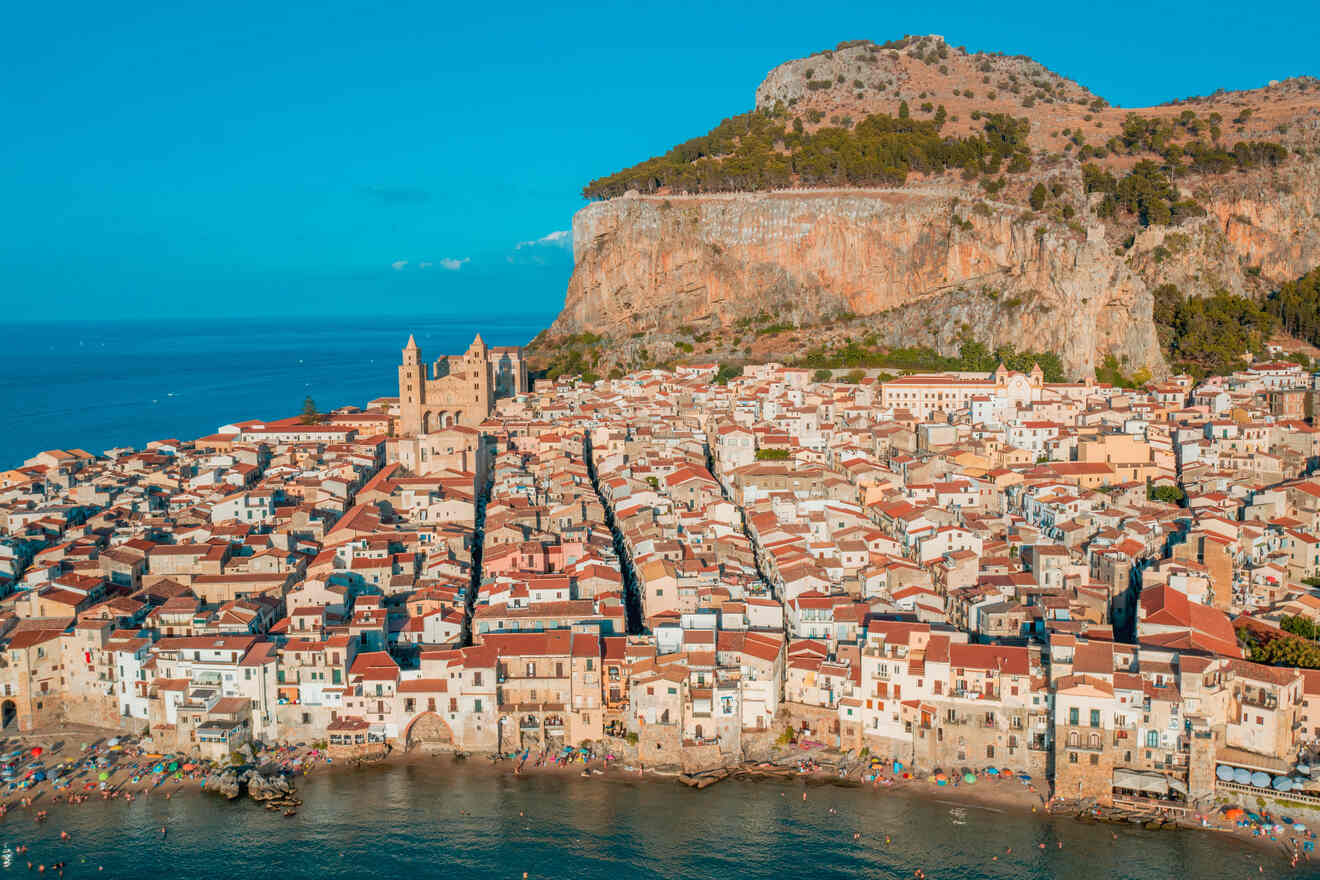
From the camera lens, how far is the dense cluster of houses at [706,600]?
25.7 metres

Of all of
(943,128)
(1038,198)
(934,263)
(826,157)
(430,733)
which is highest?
(943,128)

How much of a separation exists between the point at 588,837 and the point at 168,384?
107096mm

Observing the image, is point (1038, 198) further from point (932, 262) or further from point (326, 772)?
point (326, 772)

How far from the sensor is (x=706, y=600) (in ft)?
99.6

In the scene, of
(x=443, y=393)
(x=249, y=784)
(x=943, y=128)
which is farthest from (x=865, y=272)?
(x=249, y=784)

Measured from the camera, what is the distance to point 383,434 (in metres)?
58.0

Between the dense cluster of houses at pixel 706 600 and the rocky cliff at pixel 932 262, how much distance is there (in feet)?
62.0

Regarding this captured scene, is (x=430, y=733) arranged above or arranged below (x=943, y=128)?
below

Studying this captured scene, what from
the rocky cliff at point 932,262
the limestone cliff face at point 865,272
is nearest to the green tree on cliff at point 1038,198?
the rocky cliff at point 932,262

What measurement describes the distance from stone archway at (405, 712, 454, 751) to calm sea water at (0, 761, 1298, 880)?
1.16m

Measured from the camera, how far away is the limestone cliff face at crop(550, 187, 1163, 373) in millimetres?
65688

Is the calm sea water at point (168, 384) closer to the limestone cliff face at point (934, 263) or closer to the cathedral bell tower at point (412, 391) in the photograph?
the cathedral bell tower at point (412, 391)

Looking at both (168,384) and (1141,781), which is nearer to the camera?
(1141,781)

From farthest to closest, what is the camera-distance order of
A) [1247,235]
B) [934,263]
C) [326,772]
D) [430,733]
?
[1247,235] → [934,263] → [430,733] → [326,772]
